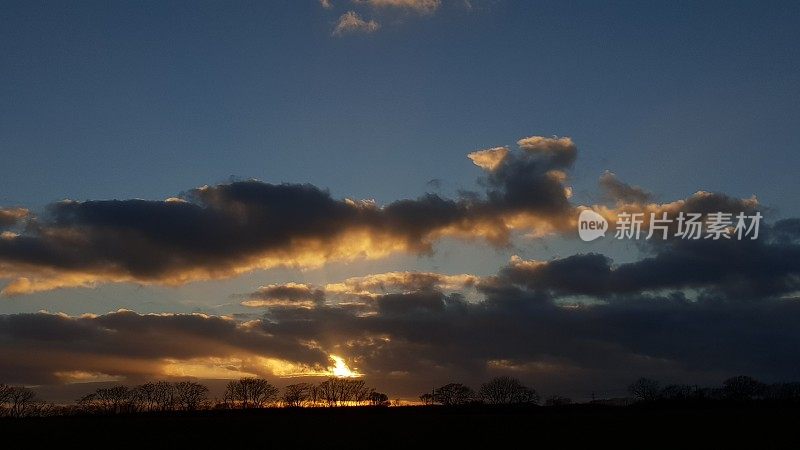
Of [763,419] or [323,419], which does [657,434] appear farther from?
[323,419]

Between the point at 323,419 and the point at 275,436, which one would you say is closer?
the point at 275,436

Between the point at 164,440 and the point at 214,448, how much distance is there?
10235 mm

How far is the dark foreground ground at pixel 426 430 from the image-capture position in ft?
251

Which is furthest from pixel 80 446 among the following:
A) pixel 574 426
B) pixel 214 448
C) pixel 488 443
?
pixel 574 426

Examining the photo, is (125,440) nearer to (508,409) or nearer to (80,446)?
(80,446)

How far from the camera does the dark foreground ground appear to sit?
76.4 m

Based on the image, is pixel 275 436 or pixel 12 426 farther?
pixel 12 426

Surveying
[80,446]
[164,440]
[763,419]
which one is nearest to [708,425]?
[763,419]

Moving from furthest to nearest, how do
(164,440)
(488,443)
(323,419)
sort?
(323,419), (164,440), (488,443)

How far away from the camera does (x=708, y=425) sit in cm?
8544

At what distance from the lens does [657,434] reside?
79938 millimetres

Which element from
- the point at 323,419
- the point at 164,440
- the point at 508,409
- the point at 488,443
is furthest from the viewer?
the point at 508,409

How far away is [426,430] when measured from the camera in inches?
3474

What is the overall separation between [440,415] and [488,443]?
102 feet
